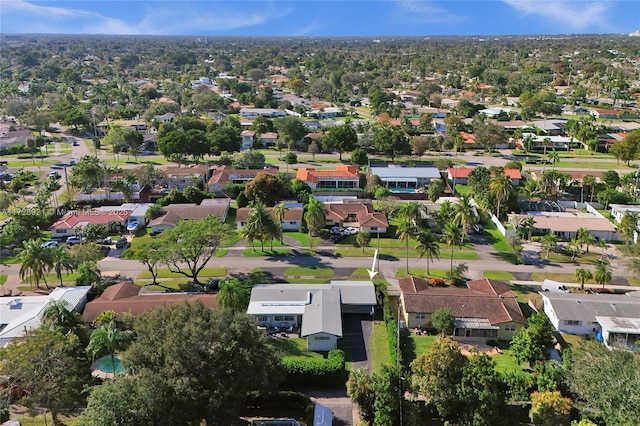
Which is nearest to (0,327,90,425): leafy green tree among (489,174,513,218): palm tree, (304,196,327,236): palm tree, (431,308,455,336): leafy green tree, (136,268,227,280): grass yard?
(136,268,227,280): grass yard

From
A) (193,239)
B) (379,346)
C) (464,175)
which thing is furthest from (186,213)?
(464,175)

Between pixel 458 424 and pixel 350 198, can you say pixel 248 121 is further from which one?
pixel 458 424

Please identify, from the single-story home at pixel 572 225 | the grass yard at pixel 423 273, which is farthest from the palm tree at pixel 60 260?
the single-story home at pixel 572 225

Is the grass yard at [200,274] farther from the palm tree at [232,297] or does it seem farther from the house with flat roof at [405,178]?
the house with flat roof at [405,178]

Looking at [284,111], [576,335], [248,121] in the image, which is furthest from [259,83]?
[576,335]

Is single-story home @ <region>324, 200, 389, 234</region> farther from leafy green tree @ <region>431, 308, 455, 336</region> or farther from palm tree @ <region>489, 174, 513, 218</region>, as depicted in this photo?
leafy green tree @ <region>431, 308, 455, 336</region>

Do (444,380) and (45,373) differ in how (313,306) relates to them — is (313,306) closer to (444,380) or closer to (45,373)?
(444,380)
